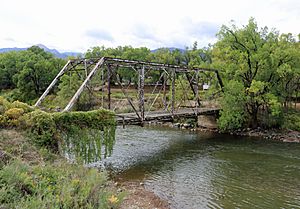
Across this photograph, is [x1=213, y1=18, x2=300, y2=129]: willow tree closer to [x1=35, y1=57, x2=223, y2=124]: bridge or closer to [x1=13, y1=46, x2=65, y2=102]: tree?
[x1=35, y1=57, x2=223, y2=124]: bridge

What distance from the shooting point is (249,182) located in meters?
13.8

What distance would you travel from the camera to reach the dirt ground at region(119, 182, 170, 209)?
1037cm

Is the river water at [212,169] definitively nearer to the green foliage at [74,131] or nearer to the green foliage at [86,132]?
the green foliage at [86,132]

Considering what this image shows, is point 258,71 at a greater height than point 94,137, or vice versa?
point 258,71

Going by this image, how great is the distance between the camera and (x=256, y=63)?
84.5 ft

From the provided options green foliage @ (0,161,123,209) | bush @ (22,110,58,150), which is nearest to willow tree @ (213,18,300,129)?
bush @ (22,110,58,150)

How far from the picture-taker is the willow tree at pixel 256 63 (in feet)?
81.0

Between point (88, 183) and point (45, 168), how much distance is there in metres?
1.59

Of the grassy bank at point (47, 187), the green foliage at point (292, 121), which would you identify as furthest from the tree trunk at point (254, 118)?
the grassy bank at point (47, 187)

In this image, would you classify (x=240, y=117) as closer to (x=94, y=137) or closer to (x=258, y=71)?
(x=258, y=71)

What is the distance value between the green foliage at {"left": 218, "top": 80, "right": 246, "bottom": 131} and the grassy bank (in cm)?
1885

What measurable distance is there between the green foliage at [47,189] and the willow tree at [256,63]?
19.5 m

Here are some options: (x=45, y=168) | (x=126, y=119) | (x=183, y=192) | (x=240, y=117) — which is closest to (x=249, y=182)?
(x=183, y=192)

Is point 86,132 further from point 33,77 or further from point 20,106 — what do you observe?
point 33,77
